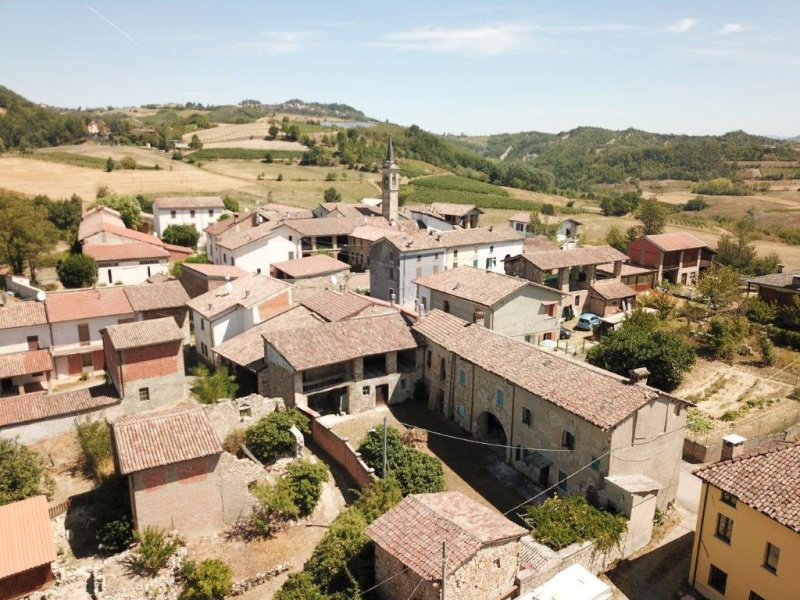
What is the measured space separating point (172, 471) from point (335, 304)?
1974cm

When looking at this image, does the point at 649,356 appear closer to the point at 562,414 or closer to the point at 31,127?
the point at 562,414

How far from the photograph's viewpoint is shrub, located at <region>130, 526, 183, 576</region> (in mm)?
22500

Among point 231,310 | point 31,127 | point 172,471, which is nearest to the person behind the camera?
point 172,471

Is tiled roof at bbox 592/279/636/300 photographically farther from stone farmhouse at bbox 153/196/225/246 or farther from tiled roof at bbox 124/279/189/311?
stone farmhouse at bbox 153/196/225/246

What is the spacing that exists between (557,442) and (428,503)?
8415 mm

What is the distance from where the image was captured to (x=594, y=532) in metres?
23.0

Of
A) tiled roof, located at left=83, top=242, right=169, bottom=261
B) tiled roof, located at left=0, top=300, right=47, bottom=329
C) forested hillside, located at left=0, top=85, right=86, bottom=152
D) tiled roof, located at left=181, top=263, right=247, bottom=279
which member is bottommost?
tiled roof, located at left=0, top=300, right=47, bottom=329

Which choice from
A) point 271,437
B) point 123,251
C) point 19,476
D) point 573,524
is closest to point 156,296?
point 19,476

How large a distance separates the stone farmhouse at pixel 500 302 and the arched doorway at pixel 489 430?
8463mm

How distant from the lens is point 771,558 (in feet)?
66.4

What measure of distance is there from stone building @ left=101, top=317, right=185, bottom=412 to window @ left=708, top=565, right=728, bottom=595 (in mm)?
29685

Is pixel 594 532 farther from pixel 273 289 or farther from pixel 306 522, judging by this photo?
pixel 273 289

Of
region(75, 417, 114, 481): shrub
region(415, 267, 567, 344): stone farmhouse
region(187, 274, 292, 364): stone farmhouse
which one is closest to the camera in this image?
region(75, 417, 114, 481): shrub

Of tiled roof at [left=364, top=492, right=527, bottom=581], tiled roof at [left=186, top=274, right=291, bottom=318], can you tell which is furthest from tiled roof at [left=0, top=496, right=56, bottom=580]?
tiled roof at [left=186, top=274, right=291, bottom=318]
